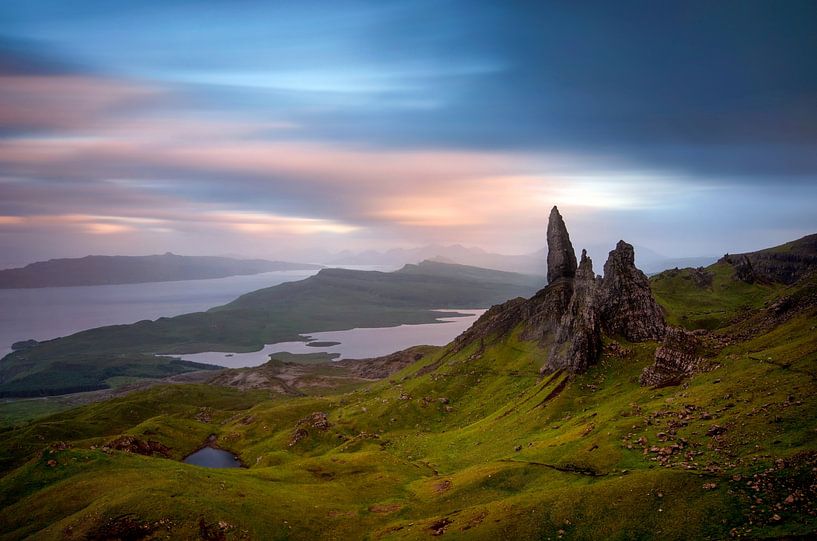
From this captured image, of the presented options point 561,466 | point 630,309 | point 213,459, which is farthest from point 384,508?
point 630,309

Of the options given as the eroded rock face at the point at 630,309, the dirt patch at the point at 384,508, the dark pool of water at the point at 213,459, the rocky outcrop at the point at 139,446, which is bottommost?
the dark pool of water at the point at 213,459

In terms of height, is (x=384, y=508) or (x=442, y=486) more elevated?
(x=442, y=486)

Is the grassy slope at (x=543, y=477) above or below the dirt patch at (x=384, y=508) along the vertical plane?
above

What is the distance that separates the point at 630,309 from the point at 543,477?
66.9 metres

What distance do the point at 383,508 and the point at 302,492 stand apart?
13967mm

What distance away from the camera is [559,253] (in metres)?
168

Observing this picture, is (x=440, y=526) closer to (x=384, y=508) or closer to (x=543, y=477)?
(x=543, y=477)

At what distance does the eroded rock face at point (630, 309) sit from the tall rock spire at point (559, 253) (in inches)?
1822

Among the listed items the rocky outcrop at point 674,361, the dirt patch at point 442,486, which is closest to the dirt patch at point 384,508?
the dirt patch at point 442,486

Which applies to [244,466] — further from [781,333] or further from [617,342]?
[781,333]

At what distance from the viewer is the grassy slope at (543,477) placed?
1592 inches

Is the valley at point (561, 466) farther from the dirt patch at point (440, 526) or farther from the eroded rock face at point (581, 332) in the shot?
the eroded rock face at point (581, 332)

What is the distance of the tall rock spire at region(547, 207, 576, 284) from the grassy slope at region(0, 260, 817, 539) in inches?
2871

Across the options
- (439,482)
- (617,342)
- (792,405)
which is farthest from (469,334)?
(792,405)
